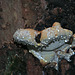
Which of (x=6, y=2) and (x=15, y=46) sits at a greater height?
(x=6, y=2)

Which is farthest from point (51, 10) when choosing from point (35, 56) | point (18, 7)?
point (35, 56)

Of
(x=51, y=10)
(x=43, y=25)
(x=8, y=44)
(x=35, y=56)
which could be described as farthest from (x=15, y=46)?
(x=51, y=10)

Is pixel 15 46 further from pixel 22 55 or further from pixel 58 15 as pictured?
pixel 58 15

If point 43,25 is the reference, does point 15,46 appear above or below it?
below

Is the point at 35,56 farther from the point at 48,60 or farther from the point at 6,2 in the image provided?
the point at 6,2

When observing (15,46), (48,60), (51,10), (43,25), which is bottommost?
(48,60)

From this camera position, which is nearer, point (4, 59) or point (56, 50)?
point (4, 59)
